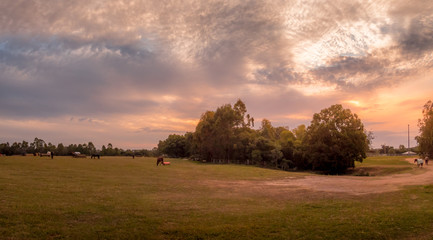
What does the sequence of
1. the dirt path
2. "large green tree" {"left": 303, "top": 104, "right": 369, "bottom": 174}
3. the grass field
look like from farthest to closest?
1. "large green tree" {"left": 303, "top": 104, "right": 369, "bottom": 174}
2. the dirt path
3. the grass field

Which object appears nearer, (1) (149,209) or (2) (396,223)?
(2) (396,223)

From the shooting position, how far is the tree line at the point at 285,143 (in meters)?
56.4

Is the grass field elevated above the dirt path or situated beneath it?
elevated above

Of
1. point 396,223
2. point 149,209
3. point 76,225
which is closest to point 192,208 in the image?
point 149,209

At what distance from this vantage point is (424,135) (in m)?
60.3

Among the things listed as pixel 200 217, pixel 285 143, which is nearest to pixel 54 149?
pixel 285 143

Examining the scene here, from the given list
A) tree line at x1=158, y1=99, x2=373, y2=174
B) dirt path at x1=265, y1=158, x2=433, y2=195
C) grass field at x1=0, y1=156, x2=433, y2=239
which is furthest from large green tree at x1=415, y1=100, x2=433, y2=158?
grass field at x1=0, y1=156, x2=433, y2=239

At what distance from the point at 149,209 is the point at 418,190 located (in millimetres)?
18042

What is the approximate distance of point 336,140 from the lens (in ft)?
186

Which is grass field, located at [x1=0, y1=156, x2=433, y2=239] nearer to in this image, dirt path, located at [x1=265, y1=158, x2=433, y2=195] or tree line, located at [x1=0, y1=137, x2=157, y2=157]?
dirt path, located at [x1=265, y1=158, x2=433, y2=195]

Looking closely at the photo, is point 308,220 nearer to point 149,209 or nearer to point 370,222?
point 370,222

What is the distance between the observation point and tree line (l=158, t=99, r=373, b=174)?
2222 inches

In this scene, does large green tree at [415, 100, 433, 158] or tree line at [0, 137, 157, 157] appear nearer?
large green tree at [415, 100, 433, 158]

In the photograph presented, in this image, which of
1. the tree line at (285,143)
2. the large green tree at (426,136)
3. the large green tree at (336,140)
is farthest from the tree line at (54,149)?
the large green tree at (426,136)
